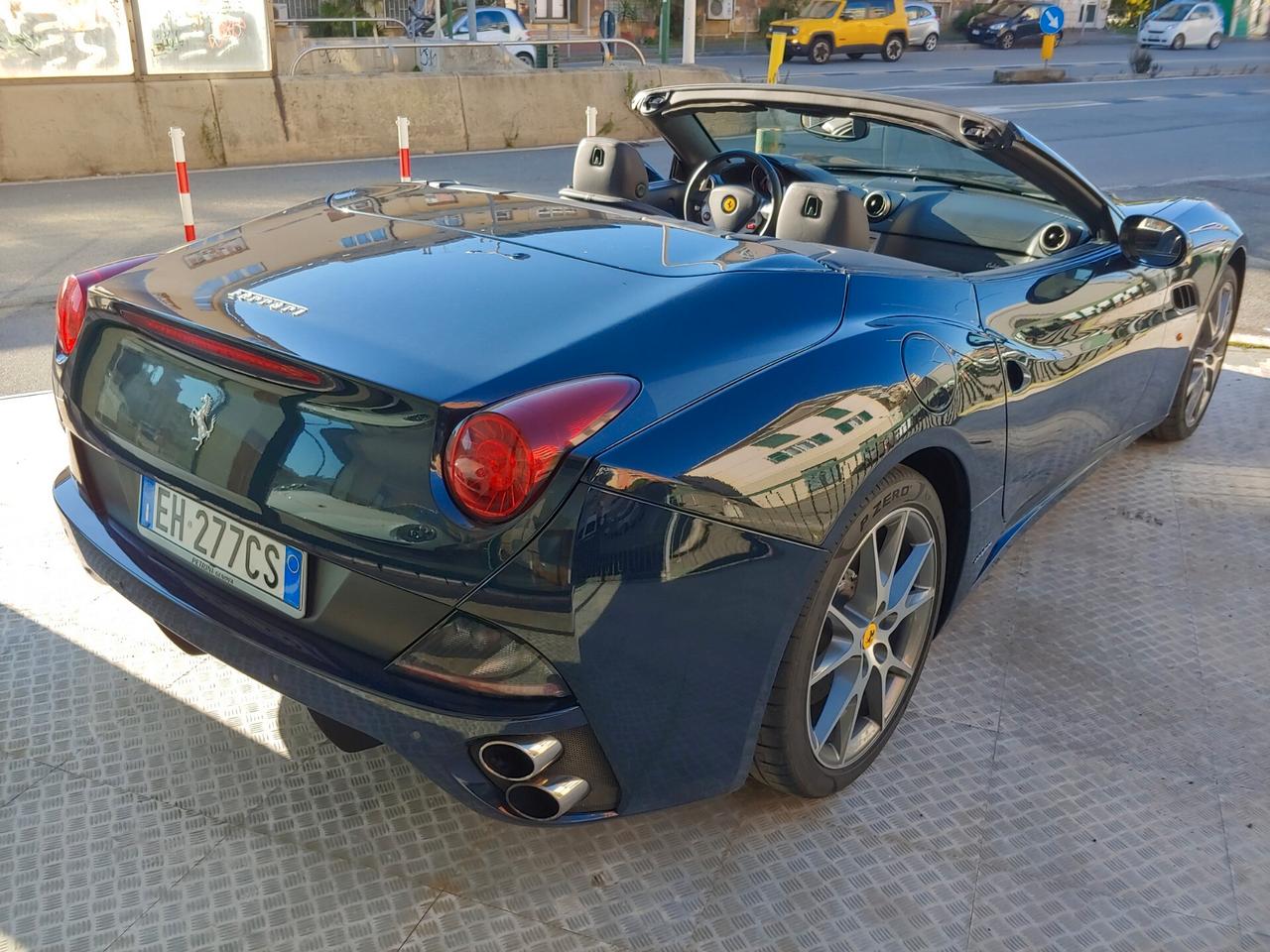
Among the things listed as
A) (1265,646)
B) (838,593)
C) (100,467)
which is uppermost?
(100,467)

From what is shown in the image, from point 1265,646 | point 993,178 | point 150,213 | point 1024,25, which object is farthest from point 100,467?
point 1024,25

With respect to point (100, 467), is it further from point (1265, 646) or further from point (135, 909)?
point (1265, 646)

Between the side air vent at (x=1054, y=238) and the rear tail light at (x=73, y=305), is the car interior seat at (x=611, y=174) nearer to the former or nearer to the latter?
the side air vent at (x=1054, y=238)

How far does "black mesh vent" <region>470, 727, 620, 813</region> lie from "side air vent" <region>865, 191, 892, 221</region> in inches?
94.6

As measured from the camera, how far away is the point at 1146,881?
8.04 ft

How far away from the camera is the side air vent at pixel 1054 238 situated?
3.55 metres

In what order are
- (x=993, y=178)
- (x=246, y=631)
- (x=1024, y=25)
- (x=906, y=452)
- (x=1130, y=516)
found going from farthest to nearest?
(x=1024, y=25), (x=1130, y=516), (x=993, y=178), (x=906, y=452), (x=246, y=631)

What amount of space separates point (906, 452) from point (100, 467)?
1730 mm

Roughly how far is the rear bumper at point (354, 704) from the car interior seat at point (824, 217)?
59.3 inches

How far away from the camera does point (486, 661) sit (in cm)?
196

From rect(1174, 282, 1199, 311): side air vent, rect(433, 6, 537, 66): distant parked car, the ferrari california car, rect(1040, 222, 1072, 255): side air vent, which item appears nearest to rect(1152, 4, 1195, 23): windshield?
rect(433, 6, 537, 66): distant parked car

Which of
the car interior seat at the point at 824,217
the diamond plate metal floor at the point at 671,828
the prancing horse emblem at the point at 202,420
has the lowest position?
the diamond plate metal floor at the point at 671,828

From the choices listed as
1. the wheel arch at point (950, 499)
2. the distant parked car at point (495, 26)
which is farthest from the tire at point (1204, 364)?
the distant parked car at point (495, 26)

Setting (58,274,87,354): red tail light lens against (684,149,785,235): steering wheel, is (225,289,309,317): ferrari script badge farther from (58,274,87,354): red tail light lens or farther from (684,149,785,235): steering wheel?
Answer: (684,149,785,235): steering wheel
